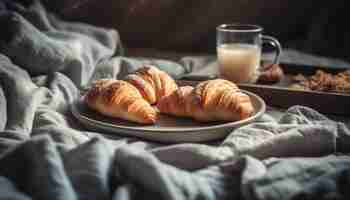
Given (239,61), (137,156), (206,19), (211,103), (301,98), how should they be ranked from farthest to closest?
(206,19) < (239,61) < (301,98) < (211,103) < (137,156)

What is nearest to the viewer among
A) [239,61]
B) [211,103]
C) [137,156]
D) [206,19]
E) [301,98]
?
[137,156]

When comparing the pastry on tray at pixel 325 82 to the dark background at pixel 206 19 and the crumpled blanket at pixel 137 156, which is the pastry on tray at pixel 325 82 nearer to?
the crumpled blanket at pixel 137 156

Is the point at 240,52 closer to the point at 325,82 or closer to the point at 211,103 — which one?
the point at 325,82

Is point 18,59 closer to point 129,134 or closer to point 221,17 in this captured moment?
point 129,134

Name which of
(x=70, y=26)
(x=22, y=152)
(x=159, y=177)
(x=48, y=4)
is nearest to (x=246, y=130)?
(x=159, y=177)

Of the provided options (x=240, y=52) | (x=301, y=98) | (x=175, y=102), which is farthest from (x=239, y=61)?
(x=175, y=102)

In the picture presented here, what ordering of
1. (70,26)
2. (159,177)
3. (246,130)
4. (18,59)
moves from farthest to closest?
(70,26) < (18,59) < (246,130) < (159,177)

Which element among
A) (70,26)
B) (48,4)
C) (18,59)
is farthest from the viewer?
(48,4)
